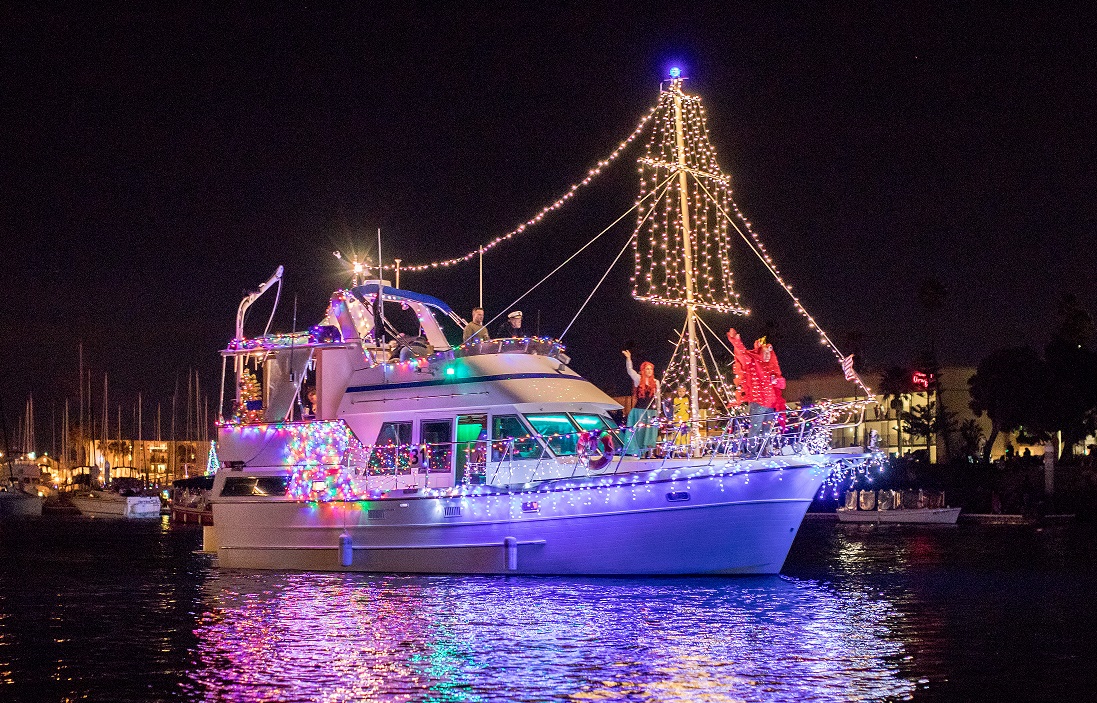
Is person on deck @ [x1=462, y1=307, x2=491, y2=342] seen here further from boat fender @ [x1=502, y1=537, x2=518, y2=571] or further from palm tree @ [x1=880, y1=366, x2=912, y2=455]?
palm tree @ [x1=880, y1=366, x2=912, y2=455]

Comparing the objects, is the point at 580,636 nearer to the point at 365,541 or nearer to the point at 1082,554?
the point at 365,541

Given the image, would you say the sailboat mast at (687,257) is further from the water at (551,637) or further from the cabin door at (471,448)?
the cabin door at (471,448)

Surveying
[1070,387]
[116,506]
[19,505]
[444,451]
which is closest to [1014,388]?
[1070,387]

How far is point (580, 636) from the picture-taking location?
17891mm

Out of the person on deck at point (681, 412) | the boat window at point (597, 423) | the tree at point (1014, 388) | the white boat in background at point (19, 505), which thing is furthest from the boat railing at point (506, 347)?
the white boat in background at point (19, 505)

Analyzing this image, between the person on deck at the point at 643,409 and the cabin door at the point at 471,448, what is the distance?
295cm

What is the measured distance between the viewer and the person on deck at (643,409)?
24609 mm

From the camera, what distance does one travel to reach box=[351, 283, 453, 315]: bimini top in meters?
28.1

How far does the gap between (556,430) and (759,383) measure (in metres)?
4.17

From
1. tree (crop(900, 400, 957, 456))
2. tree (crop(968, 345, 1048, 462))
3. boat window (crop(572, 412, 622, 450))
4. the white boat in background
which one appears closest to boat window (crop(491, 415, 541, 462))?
boat window (crop(572, 412, 622, 450))

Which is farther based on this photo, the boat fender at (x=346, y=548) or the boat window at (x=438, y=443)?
the boat fender at (x=346, y=548)

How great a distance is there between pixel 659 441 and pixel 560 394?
219cm

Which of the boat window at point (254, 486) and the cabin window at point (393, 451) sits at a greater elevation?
the cabin window at point (393, 451)

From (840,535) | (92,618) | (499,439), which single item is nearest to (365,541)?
(499,439)
